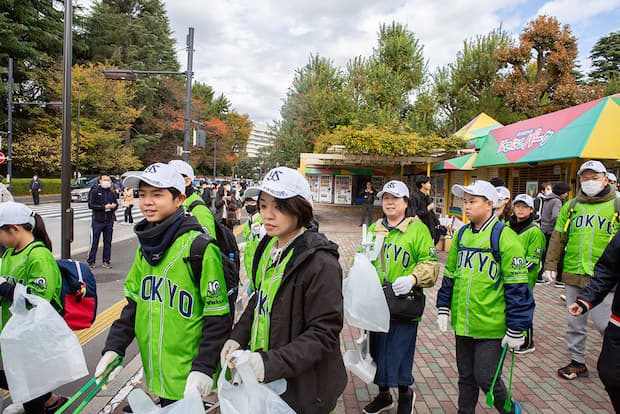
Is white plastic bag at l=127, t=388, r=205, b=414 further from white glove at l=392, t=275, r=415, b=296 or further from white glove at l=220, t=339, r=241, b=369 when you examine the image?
white glove at l=392, t=275, r=415, b=296

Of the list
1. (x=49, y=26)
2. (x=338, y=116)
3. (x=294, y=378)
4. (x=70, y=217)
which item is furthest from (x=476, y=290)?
(x=49, y=26)

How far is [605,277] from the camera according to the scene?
2.48 meters

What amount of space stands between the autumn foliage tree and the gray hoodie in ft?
45.5

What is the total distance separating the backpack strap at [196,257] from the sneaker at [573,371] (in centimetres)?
381

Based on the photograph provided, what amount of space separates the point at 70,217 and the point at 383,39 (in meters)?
22.2

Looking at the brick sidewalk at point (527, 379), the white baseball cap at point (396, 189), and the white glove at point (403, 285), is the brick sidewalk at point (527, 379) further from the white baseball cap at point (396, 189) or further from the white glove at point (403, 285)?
the white baseball cap at point (396, 189)

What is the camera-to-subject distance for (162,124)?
43.2 meters

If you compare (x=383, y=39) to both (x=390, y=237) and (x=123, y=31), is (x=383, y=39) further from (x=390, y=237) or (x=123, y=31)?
(x=123, y=31)

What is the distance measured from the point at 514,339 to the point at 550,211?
6.11m

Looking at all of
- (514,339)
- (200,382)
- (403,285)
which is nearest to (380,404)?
(403,285)

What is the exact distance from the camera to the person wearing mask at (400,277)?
3018 millimetres

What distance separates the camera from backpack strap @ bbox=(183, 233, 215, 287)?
203 cm

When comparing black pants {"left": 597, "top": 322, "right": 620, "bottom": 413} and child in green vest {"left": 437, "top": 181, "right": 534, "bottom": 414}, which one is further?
child in green vest {"left": 437, "top": 181, "right": 534, "bottom": 414}

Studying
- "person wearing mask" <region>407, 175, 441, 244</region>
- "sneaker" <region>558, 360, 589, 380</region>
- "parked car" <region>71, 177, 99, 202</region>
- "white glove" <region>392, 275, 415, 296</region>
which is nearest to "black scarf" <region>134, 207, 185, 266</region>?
"white glove" <region>392, 275, 415, 296</region>
